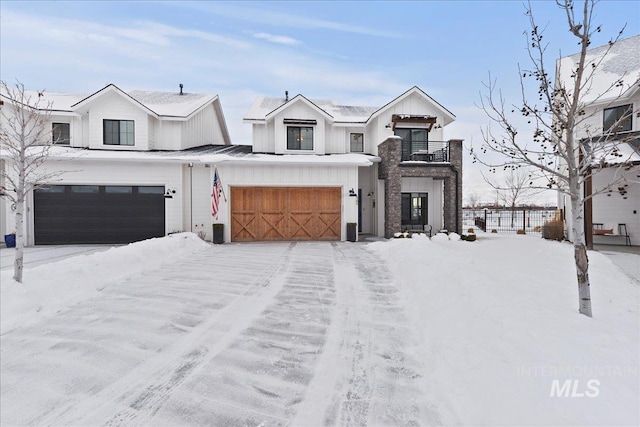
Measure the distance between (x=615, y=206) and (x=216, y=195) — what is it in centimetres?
1827

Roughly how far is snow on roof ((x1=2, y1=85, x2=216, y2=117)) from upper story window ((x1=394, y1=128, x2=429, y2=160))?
Answer: 12.1 meters

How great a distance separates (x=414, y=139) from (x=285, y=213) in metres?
9.10

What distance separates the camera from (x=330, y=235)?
1479cm

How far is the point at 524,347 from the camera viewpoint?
3523mm

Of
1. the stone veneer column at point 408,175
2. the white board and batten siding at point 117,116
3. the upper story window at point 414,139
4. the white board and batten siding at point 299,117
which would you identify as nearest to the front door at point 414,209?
the stone veneer column at point 408,175

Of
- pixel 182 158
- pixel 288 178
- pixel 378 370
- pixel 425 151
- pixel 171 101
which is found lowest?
pixel 378 370

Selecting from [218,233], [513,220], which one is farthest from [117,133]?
[513,220]

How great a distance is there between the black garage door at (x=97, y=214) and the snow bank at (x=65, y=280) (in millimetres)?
5209

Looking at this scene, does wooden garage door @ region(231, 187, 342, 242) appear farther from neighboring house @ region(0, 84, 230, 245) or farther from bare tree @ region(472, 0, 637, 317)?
bare tree @ region(472, 0, 637, 317)

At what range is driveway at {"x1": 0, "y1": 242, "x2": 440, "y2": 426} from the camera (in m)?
2.76

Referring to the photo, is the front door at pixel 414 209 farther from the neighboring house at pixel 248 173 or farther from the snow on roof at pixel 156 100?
the snow on roof at pixel 156 100

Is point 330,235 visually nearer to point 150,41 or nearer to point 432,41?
point 432,41

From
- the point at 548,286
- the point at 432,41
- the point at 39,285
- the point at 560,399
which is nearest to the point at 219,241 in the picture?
the point at 39,285

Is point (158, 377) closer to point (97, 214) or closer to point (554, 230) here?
point (97, 214)
